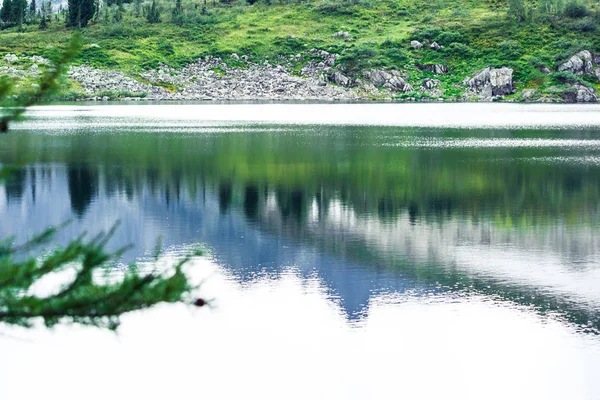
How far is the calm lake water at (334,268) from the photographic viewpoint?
57.6 feet

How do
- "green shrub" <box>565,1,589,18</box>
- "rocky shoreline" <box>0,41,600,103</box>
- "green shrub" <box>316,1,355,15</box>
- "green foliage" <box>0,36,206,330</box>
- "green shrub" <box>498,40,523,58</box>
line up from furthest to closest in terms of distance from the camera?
"green shrub" <box>316,1,355,15</box>, "green shrub" <box>565,1,589,18</box>, "green shrub" <box>498,40,523,58</box>, "rocky shoreline" <box>0,41,600,103</box>, "green foliage" <box>0,36,206,330</box>

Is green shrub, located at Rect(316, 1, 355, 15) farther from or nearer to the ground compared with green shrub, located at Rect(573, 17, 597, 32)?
farther from the ground

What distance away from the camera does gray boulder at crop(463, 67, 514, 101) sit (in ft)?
433

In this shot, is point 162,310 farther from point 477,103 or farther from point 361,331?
point 477,103

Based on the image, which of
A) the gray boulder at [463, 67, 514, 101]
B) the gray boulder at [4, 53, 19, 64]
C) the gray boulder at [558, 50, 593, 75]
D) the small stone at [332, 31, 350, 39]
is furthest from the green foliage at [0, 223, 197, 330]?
the small stone at [332, 31, 350, 39]

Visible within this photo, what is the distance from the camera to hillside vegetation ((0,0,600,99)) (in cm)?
13788

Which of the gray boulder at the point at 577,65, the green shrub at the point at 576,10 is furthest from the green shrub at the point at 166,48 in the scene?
the green shrub at the point at 576,10

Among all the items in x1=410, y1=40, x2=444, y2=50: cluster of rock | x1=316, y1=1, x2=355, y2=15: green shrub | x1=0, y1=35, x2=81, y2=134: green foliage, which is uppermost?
x1=316, y1=1, x2=355, y2=15: green shrub

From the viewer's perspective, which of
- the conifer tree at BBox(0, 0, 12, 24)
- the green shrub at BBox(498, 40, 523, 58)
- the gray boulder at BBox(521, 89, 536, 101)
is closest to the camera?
the gray boulder at BBox(521, 89, 536, 101)

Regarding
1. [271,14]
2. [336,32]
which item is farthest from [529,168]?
[271,14]

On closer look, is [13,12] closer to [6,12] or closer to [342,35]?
[6,12]

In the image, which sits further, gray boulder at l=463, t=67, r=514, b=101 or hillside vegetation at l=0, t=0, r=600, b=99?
hillside vegetation at l=0, t=0, r=600, b=99

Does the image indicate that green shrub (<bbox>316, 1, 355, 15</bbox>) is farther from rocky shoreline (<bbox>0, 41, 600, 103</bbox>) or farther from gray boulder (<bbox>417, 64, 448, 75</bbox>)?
gray boulder (<bbox>417, 64, 448, 75</bbox>)

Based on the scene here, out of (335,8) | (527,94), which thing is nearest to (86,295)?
(527,94)
